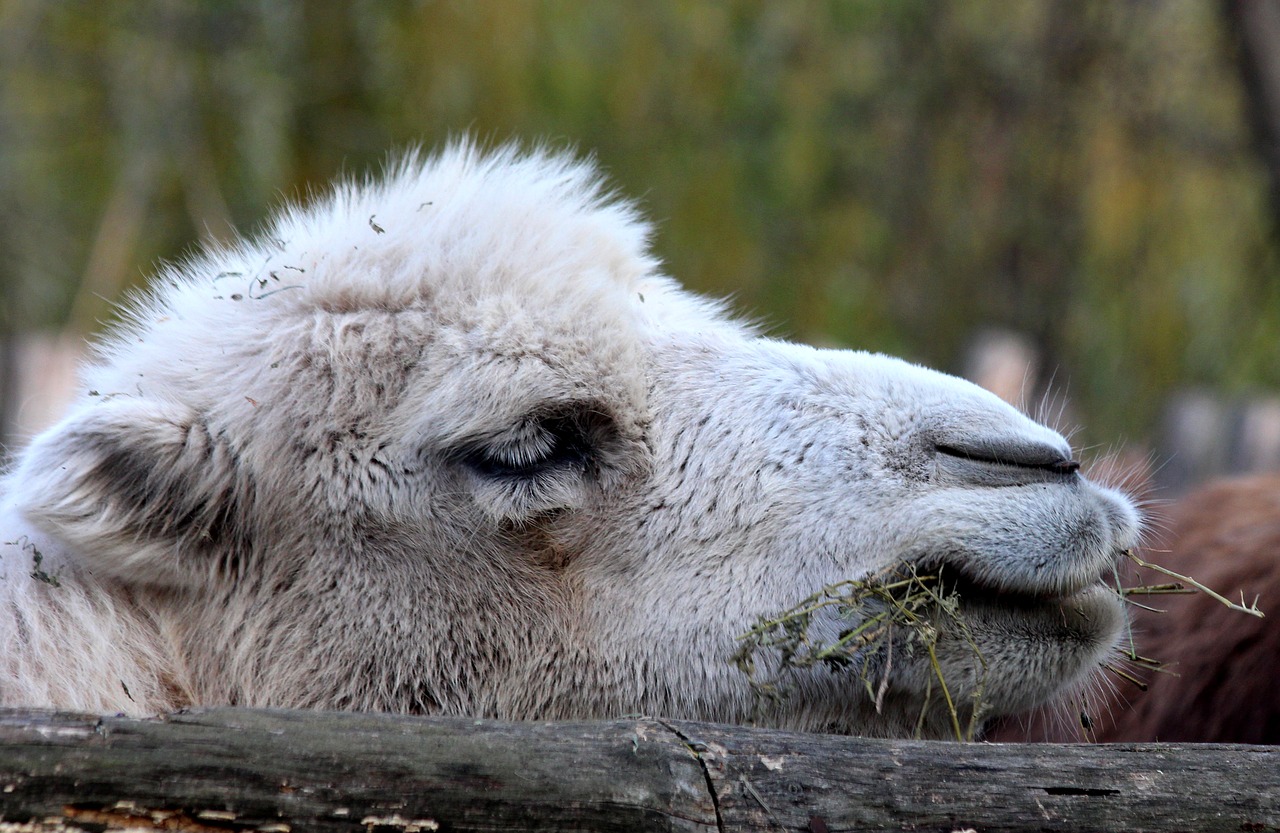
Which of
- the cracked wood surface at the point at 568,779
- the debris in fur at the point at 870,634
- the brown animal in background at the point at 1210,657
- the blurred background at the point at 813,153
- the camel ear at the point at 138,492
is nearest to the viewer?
the cracked wood surface at the point at 568,779

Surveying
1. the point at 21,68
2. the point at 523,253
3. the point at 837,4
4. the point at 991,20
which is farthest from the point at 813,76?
the point at 523,253

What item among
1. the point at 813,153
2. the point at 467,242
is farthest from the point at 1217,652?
the point at 813,153

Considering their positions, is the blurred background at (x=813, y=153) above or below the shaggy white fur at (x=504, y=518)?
above

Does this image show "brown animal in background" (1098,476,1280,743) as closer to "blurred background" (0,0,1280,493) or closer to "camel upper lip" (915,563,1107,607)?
"blurred background" (0,0,1280,493)

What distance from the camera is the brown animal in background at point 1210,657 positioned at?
3508 mm

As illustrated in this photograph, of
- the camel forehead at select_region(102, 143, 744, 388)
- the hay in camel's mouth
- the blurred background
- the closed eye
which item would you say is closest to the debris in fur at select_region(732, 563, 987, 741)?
the hay in camel's mouth

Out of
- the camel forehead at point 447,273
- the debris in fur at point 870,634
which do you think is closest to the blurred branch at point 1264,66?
the camel forehead at point 447,273

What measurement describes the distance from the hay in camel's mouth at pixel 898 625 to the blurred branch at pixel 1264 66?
254 inches

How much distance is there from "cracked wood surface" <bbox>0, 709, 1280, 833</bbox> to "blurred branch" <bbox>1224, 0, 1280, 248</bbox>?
7.12 metres

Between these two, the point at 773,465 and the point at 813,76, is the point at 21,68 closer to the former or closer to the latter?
the point at 813,76

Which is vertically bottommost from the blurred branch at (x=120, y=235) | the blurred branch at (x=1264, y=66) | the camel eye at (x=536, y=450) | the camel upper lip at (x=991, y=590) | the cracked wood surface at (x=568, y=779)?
the cracked wood surface at (x=568, y=779)

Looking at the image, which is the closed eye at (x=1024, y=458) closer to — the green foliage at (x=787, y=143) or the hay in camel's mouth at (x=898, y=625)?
the hay in camel's mouth at (x=898, y=625)

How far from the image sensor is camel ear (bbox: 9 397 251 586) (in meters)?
2.61

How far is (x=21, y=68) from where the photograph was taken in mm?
8867
